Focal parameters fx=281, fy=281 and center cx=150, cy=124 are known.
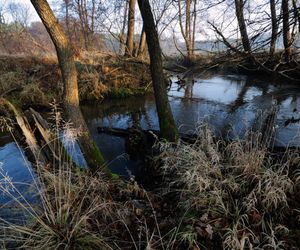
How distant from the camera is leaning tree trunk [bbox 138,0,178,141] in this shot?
517 cm

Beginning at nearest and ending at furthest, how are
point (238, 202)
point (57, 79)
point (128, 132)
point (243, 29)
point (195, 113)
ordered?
point (238, 202)
point (243, 29)
point (128, 132)
point (195, 113)
point (57, 79)

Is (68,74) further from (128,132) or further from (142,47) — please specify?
(142,47)

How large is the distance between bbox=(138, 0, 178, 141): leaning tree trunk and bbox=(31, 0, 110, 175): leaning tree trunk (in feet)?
5.16

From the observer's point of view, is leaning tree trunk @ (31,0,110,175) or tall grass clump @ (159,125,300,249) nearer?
tall grass clump @ (159,125,300,249)

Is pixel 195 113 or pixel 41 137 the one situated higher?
pixel 41 137

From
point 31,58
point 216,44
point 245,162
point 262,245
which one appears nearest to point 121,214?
point 262,245

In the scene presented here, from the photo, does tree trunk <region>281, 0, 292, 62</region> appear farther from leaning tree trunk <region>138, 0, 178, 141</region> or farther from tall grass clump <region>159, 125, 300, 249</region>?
leaning tree trunk <region>138, 0, 178, 141</region>

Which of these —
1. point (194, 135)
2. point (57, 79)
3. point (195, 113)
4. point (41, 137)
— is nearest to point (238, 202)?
point (194, 135)

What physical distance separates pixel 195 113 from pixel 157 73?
13.2ft

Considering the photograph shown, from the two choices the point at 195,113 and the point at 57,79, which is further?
the point at 57,79

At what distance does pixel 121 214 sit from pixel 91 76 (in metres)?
9.00

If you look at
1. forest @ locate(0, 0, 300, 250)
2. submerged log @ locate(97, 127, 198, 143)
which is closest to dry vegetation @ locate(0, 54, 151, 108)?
forest @ locate(0, 0, 300, 250)

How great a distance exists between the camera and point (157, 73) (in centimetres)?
550

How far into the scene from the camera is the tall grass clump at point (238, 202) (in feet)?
8.89
